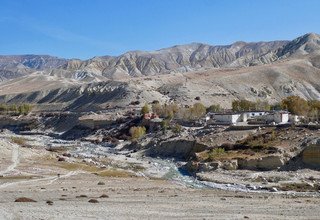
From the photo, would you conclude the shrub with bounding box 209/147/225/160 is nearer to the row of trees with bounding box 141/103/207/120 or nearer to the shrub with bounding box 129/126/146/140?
the shrub with bounding box 129/126/146/140

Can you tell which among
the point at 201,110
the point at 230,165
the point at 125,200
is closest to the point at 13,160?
the point at 230,165

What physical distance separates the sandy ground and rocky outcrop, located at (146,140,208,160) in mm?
25671

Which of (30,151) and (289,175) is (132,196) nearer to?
(289,175)

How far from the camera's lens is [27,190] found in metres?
53.5

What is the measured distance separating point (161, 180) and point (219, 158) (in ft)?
47.2

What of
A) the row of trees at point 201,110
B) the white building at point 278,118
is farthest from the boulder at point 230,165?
the row of trees at point 201,110

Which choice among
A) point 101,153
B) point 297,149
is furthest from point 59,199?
point 101,153

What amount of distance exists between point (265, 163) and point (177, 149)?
2683 cm

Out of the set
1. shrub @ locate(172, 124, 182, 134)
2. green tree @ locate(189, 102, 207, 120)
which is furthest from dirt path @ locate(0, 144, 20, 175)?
green tree @ locate(189, 102, 207, 120)

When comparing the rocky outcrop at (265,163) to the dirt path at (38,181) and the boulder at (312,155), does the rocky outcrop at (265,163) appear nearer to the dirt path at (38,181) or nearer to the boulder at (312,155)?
the boulder at (312,155)

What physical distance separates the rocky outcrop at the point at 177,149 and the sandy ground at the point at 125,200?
25671 mm

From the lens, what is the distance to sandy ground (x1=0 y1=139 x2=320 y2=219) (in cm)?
3888

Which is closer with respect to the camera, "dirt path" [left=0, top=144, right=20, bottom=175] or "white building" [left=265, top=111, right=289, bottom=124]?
"dirt path" [left=0, top=144, right=20, bottom=175]

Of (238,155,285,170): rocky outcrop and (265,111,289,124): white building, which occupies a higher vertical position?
(265,111,289,124): white building
